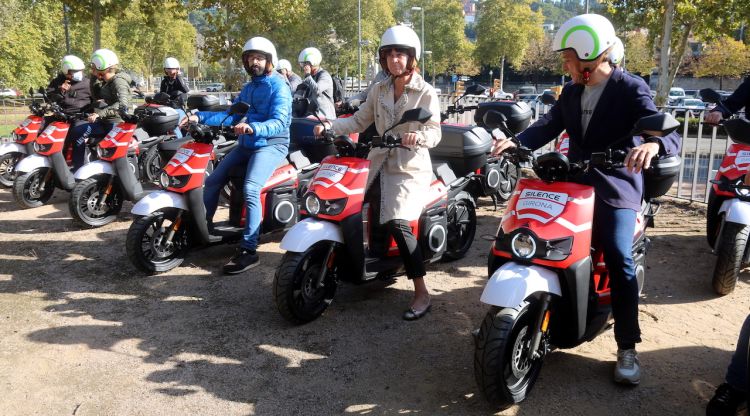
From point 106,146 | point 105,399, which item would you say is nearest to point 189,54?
point 106,146

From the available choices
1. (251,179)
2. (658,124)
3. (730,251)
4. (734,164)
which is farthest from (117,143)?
(734,164)

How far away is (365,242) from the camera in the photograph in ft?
16.2

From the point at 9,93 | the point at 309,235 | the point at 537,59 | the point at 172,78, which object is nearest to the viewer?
the point at 309,235

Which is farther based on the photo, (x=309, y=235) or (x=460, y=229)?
(x=460, y=229)

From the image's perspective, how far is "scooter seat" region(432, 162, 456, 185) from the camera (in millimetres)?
5387

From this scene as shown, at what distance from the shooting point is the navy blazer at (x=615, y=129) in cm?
332

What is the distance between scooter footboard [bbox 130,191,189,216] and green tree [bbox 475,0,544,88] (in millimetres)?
49045

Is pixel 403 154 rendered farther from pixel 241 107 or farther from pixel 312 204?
pixel 241 107

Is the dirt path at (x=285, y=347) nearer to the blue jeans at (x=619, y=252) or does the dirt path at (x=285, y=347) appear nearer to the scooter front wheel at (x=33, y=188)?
the blue jeans at (x=619, y=252)

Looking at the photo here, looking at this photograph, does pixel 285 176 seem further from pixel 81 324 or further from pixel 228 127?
pixel 81 324

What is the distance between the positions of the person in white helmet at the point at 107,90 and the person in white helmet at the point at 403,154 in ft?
13.3

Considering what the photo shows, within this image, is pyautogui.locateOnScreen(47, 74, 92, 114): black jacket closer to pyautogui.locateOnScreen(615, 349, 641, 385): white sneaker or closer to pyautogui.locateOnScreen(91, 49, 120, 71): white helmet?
pyautogui.locateOnScreen(91, 49, 120, 71): white helmet

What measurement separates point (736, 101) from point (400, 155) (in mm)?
2946

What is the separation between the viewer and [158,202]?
529 cm
